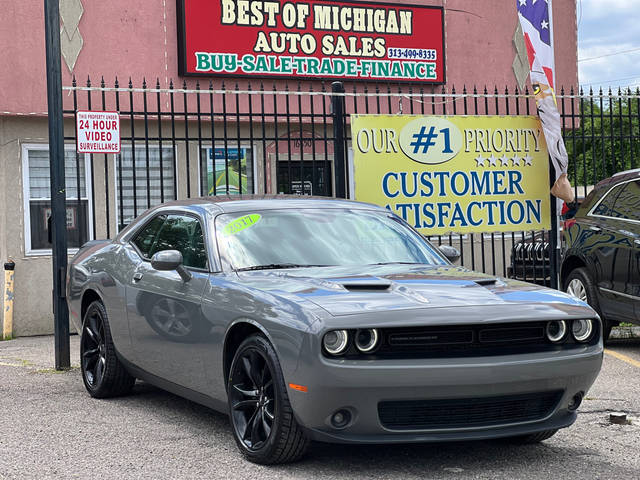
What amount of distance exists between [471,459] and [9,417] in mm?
3307

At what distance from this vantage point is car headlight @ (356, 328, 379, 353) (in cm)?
493

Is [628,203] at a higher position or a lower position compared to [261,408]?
higher

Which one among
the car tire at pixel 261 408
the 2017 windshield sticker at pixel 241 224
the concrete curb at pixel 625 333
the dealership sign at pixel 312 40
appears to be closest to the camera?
the car tire at pixel 261 408

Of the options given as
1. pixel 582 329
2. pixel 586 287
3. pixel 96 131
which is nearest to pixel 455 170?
pixel 586 287

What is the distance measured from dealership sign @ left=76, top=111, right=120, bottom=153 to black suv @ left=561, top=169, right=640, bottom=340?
4838 millimetres

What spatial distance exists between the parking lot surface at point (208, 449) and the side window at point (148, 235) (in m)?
1.13

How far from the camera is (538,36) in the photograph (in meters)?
12.4

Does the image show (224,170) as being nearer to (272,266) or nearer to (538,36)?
(538,36)

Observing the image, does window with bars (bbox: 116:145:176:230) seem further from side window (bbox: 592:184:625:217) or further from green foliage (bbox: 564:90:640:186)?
side window (bbox: 592:184:625:217)

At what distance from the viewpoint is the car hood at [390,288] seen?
16.8ft

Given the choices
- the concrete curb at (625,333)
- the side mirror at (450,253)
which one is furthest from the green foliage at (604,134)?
the side mirror at (450,253)

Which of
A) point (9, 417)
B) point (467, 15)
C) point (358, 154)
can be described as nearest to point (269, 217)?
point (9, 417)

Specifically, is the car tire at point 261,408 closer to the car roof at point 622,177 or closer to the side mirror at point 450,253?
the side mirror at point 450,253

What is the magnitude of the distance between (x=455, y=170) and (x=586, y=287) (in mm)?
2333
